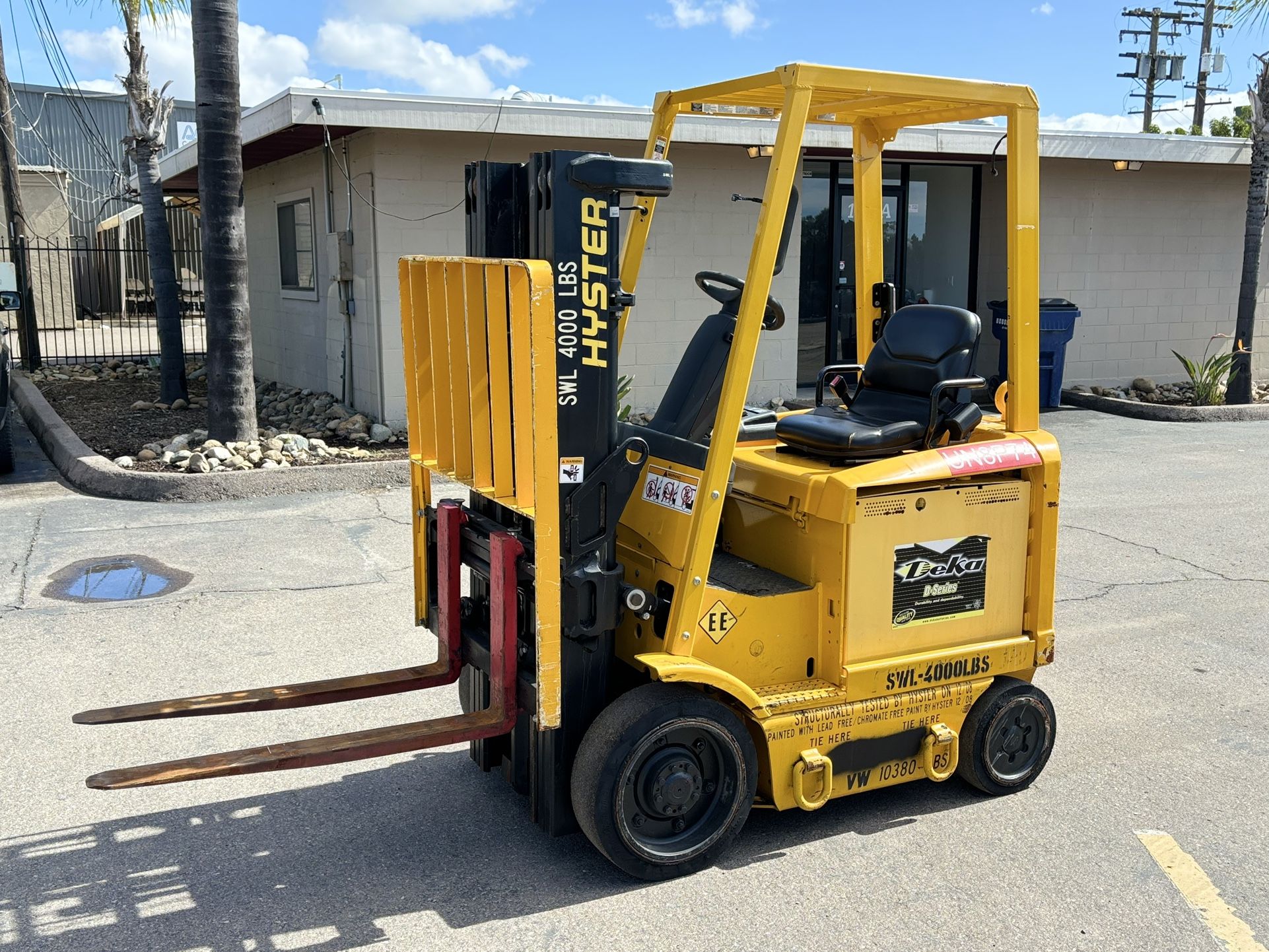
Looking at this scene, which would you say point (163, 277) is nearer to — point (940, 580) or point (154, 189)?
point (154, 189)

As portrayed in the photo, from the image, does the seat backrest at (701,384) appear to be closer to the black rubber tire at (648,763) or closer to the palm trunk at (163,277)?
the black rubber tire at (648,763)

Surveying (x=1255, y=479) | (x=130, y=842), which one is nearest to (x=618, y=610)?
(x=130, y=842)

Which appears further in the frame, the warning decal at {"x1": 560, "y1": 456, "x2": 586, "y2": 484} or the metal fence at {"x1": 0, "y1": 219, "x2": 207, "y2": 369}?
the metal fence at {"x1": 0, "y1": 219, "x2": 207, "y2": 369}

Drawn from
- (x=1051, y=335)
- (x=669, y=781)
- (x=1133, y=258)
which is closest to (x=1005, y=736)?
(x=669, y=781)

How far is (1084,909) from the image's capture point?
3.72 m

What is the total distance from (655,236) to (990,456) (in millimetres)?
8941

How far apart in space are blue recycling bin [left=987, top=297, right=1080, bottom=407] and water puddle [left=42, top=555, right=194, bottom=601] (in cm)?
986

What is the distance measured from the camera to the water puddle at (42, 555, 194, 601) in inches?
268

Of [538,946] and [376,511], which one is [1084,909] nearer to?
[538,946]

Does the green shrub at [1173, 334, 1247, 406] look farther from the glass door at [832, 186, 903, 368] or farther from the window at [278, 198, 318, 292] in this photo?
the window at [278, 198, 318, 292]

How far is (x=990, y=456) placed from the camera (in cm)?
433

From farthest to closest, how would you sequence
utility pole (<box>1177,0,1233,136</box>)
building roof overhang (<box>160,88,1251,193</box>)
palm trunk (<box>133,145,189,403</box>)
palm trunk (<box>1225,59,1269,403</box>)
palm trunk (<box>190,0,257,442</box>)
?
utility pole (<box>1177,0,1233,136</box>)
palm trunk (<box>1225,59,1269,403</box>)
palm trunk (<box>133,145,189,403</box>)
building roof overhang (<box>160,88,1251,193</box>)
palm trunk (<box>190,0,257,442</box>)

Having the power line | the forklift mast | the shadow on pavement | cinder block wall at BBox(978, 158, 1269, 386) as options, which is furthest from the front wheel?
cinder block wall at BBox(978, 158, 1269, 386)

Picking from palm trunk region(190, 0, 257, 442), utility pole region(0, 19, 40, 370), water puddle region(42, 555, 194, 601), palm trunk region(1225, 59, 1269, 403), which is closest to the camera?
water puddle region(42, 555, 194, 601)
